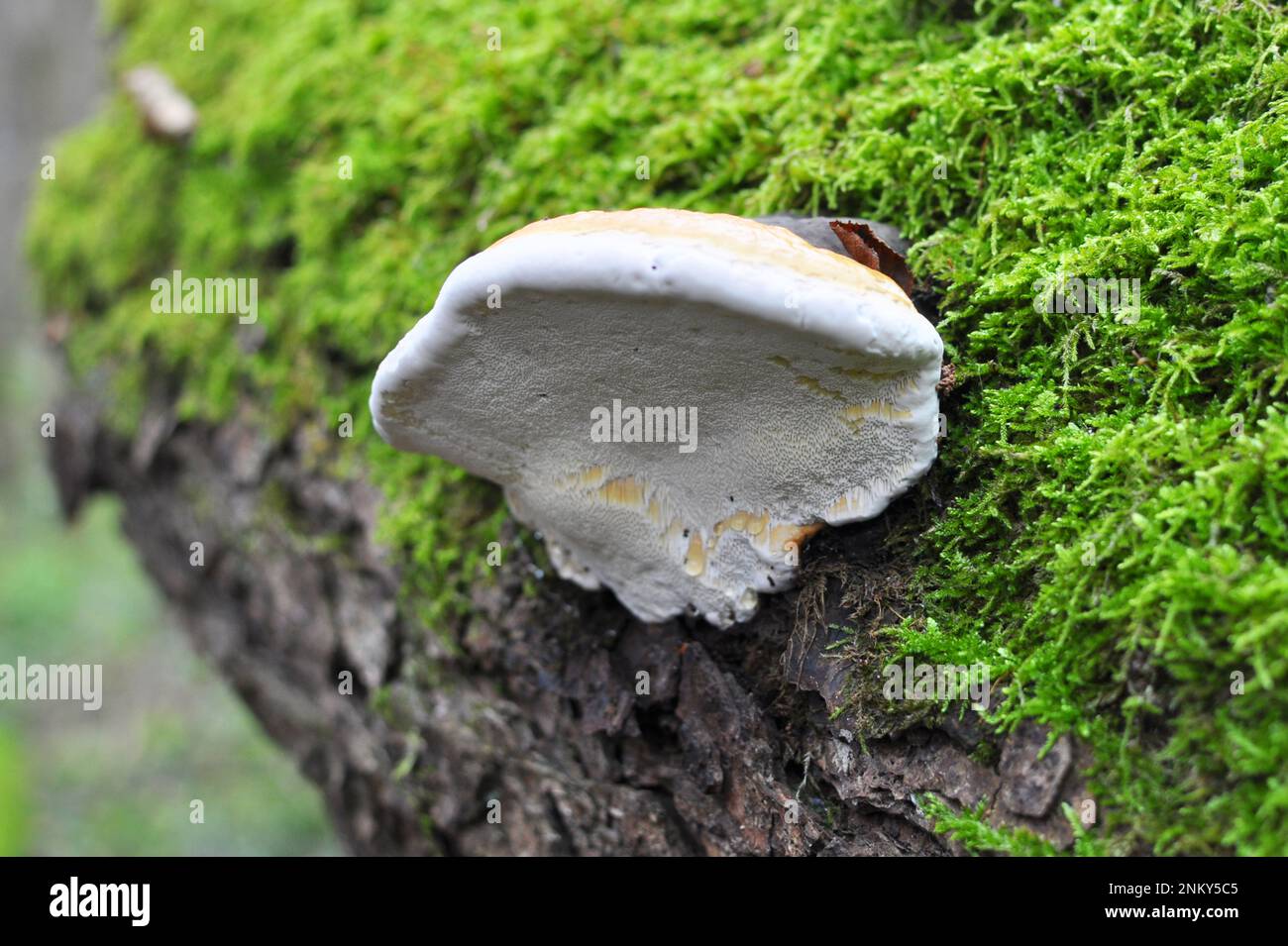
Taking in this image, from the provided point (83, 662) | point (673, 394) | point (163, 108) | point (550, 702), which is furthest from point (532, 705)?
point (83, 662)

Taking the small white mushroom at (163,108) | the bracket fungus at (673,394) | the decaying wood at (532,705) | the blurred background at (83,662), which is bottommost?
the blurred background at (83,662)

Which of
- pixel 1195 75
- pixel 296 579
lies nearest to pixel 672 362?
pixel 1195 75

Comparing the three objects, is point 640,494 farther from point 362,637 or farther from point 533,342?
point 362,637

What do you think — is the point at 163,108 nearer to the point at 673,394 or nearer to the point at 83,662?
the point at 673,394

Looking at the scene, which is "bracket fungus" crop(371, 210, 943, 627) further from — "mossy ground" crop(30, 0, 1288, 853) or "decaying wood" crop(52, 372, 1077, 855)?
"mossy ground" crop(30, 0, 1288, 853)

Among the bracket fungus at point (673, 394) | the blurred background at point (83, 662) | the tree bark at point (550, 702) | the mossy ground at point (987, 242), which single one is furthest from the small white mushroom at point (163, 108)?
the bracket fungus at point (673, 394)

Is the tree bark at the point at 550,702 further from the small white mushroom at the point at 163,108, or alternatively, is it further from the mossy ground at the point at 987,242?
the small white mushroom at the point at 163,108
